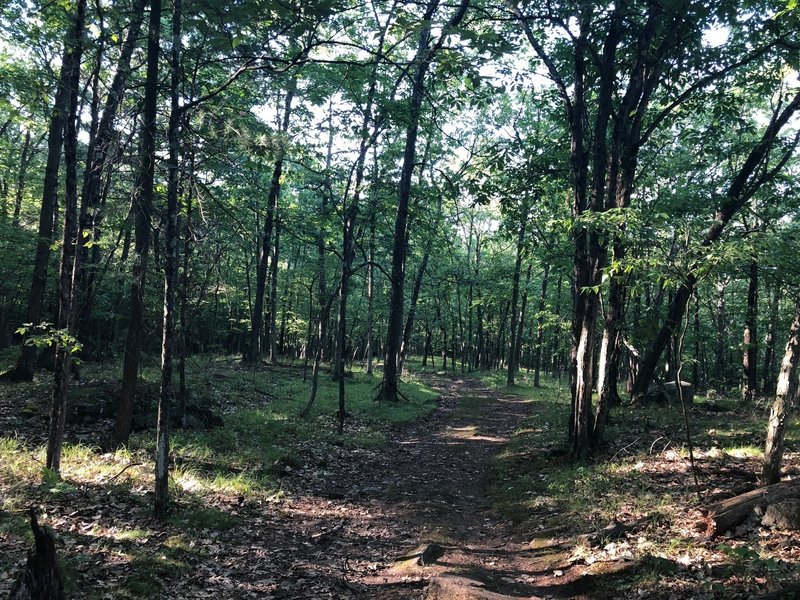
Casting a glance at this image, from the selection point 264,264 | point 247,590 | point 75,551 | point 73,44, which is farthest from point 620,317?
point 264,264

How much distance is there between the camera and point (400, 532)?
23.1ft

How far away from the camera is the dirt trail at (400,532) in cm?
519

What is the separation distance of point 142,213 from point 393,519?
246 inches

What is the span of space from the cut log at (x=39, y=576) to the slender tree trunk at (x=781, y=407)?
7257 mm

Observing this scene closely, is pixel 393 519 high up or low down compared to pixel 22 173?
down

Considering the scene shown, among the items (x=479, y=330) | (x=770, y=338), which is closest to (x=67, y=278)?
(x=770, y=338)

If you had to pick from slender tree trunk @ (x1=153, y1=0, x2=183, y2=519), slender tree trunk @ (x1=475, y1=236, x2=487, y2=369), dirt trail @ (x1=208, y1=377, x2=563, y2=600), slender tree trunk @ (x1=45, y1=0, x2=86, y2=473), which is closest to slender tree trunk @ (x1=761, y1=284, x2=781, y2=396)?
dirt trail @ (x1=208, y1=377, x2=563, y2=600)

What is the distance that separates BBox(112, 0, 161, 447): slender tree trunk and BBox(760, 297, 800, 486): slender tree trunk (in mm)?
8507

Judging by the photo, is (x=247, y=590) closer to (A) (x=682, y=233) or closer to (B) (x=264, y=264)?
(A) (x=682, y=233)

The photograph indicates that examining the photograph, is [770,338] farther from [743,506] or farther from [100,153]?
[100,153]

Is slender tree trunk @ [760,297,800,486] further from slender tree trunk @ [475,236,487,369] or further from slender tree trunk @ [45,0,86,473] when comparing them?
slender tree trunk @ [475,236,487,369]

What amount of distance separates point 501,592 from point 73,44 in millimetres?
8517

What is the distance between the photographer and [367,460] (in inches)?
448

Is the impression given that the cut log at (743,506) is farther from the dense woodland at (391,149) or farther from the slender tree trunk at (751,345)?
the slender tree trunk at (751,345)
